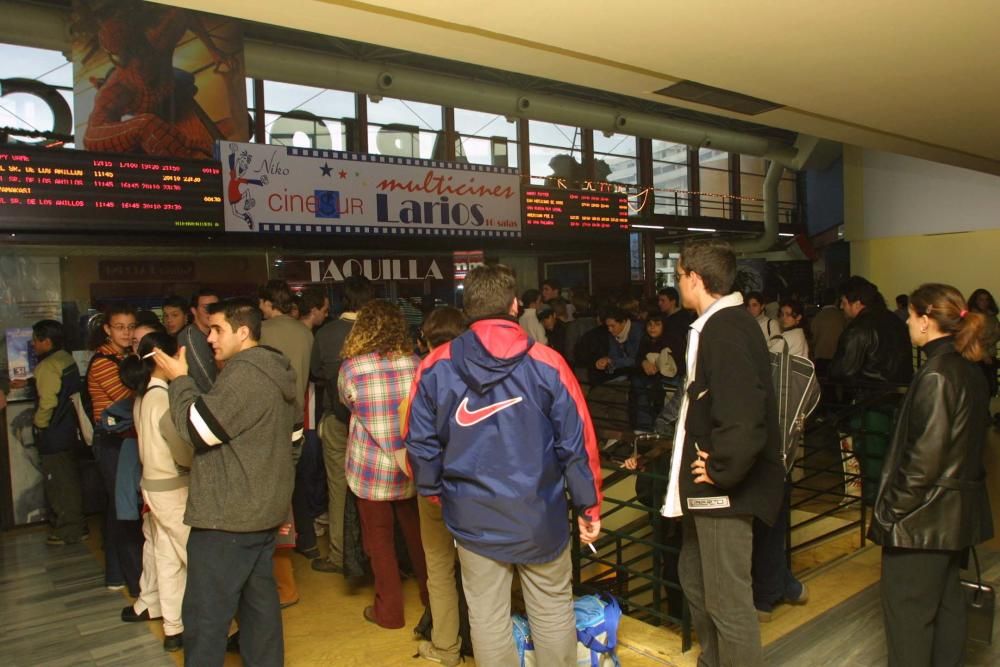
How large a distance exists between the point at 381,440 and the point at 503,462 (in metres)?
1.15

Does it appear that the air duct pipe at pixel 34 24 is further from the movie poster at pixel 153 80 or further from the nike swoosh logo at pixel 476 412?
the nike swoosh logo at pixel 476 412

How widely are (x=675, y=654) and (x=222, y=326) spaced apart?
235 centimetres

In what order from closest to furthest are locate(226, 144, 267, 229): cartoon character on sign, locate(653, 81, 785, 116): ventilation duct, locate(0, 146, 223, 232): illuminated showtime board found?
locate(653, 81, 785, 116): ventilation duct → locate(0, 146, 223, 232): illuminated showtime board → locate(226, 144, 267, 229): cartoon character on sign

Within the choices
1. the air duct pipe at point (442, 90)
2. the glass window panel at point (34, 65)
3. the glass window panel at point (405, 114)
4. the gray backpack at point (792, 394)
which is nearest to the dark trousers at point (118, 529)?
the gray backpack at point (792, 394)

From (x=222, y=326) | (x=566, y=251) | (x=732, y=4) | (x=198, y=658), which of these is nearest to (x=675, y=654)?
(x=198, y=658)

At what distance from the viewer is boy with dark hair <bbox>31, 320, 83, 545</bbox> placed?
4.98 metres

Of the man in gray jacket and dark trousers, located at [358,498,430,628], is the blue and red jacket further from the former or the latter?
dark trousers, located at [358,498,430,628]

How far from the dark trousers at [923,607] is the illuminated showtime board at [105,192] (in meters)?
5.75

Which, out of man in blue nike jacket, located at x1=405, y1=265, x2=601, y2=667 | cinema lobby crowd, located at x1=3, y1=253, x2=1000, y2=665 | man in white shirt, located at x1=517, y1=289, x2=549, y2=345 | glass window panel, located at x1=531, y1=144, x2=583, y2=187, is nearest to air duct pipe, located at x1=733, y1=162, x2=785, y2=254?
glass window panel, located at x1=531, y1=144, x2=583, y2=187

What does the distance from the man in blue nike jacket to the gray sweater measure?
2.00ft

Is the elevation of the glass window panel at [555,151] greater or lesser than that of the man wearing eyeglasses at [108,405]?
greater

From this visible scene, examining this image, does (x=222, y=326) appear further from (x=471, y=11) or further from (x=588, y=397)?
(x=588, y=397)

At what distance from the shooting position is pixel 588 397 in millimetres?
6379

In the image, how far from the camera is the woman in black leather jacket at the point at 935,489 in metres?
2.59
